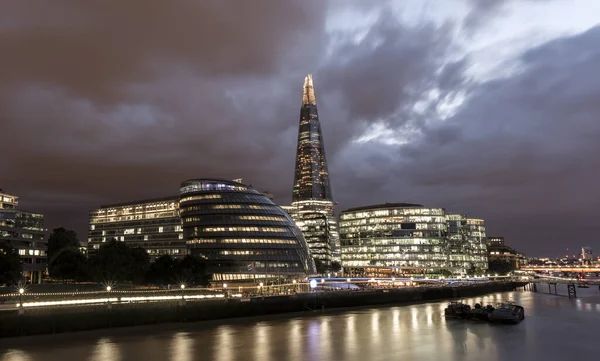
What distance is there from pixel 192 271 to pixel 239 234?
2212 cm

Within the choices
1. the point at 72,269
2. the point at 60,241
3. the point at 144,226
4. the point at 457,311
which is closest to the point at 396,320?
the point at 457,311

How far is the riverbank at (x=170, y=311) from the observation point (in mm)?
58344

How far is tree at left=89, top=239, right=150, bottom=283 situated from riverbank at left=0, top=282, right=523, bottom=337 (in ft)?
118

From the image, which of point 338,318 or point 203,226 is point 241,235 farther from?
point 338,318

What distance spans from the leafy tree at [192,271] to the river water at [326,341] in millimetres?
34547

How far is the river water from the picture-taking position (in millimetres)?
48219

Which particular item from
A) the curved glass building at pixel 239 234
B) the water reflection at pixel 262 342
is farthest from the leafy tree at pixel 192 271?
the water reflection at pixel 262 342

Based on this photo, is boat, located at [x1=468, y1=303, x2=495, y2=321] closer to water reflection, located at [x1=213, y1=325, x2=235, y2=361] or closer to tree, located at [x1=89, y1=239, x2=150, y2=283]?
water reflection, located at [x1=213, y1=325, x2=235, y2=361]

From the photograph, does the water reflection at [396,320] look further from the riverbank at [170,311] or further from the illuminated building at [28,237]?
the illuminated building at [28,237]

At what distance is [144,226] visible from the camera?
165 meters

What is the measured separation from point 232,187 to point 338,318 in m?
71.5

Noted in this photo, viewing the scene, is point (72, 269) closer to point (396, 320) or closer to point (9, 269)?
point (9, 269)

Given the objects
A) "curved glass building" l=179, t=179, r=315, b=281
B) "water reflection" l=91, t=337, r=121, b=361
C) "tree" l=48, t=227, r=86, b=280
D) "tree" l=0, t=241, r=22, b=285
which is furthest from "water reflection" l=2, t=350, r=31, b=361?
"curved glass building" l=179, t=179, r=315, b=281

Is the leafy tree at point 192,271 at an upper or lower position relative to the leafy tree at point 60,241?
lower
